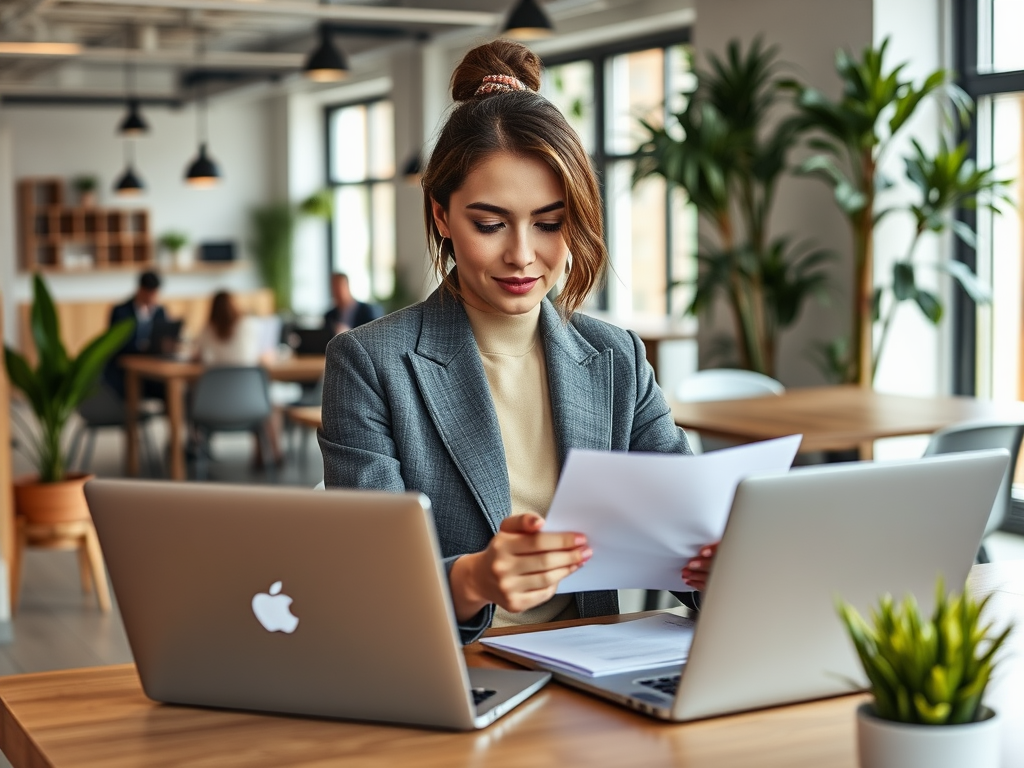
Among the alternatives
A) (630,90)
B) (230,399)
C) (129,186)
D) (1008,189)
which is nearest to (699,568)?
(1008,189)

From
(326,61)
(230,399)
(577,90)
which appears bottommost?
(230,399)

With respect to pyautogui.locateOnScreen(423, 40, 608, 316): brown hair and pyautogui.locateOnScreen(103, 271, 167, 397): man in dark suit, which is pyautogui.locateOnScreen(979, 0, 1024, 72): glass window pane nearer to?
pyautogui.locateOnScreen(423, 40, 608, 316): brown hair

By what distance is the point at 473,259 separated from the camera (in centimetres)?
167

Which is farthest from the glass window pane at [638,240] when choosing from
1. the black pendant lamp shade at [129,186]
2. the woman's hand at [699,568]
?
the woman's hand at [699,568]

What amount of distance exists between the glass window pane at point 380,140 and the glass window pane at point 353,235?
298mm

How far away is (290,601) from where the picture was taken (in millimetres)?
1202

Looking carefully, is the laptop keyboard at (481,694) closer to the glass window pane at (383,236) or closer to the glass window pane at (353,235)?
the glass window pane at (383,236)

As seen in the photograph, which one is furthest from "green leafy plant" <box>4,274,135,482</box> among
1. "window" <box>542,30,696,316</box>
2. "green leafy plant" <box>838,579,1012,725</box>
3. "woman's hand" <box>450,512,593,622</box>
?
"window" <box>542,30,696,316</box>

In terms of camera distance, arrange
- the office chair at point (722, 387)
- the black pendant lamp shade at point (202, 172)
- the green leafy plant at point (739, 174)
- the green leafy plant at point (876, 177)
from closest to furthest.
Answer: the office chair at point (722, 387)
the green leafy plant at point (876, 177)
the green leafy plant at point (739, 174)
the black pendant lamp shade at point (202, 172)

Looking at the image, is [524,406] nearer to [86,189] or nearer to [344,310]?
[344,310]

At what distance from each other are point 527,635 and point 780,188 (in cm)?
553

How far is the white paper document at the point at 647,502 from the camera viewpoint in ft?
3.98

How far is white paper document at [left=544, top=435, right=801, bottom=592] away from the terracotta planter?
12.3 ft

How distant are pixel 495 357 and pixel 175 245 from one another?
12489mm
